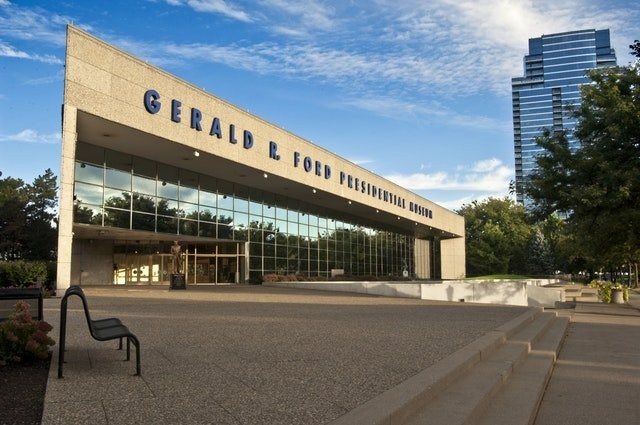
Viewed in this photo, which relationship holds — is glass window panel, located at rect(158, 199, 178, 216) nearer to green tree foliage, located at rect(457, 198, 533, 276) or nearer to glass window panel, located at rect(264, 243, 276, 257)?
glass window panel, located at rect(264, 243, 276, 257)

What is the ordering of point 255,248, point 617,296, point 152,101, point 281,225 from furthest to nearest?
1. point 281,225
2. point 255,248
3. point 617,296
4. point 152,101

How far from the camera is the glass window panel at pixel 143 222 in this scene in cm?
2691

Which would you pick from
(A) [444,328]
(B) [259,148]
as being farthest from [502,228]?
(A) [444,328]

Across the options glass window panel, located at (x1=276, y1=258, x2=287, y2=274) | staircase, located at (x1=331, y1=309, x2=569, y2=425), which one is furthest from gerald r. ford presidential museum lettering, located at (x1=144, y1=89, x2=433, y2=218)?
staircase, located at (x1=331, y1=309, x2=569, y2=425)

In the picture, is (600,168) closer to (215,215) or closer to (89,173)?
(89,173)

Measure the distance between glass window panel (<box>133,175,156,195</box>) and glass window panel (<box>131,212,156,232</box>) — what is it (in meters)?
1.17

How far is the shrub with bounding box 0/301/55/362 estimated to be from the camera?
19.4ft

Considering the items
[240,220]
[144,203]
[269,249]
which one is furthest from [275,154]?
[269,249]

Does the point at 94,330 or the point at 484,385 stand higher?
the point at 94,330

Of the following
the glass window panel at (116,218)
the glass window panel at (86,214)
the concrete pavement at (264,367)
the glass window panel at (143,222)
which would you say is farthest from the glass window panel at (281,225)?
the concrete pavement at (264,367)

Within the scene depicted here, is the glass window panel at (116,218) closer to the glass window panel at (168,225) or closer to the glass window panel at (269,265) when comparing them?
the glass window panel at (168,225)

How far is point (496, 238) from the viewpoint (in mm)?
81875

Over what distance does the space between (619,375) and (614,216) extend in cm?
1144

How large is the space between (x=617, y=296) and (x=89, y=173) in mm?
26902
